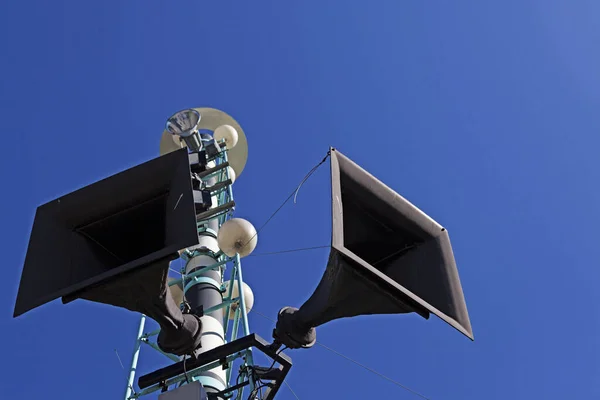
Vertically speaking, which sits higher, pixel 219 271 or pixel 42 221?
pixel 219 271

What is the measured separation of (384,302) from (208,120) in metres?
8.55

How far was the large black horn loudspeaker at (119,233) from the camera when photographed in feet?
20.5

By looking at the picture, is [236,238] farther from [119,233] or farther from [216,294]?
[119,233]

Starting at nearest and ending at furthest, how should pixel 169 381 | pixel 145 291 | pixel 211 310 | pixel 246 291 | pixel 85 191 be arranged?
pixel 145 291 < pixel 85 191 < pixel 169 381 < pixel 211 310 < pixel 246 291

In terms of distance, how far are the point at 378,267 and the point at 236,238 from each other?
3849mm

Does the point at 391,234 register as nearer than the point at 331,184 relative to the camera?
No

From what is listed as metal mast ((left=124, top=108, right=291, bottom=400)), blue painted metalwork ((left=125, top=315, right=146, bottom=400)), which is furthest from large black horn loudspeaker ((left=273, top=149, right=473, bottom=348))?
blue painted metalwork ((left=125, top=315, right=146, bottom=400))

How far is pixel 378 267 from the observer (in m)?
6.70

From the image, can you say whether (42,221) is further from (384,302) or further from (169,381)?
(384,302)

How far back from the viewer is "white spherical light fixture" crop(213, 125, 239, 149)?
44.0 ft

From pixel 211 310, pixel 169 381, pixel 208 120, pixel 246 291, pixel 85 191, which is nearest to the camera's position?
pixel 85 191

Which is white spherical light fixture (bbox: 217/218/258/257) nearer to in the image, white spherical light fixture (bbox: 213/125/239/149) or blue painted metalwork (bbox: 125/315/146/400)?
→ blue painted metalwork (bbox: 125/315/146/400)

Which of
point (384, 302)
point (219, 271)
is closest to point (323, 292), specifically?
point (384, 302)

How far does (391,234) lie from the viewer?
6.75 meters
